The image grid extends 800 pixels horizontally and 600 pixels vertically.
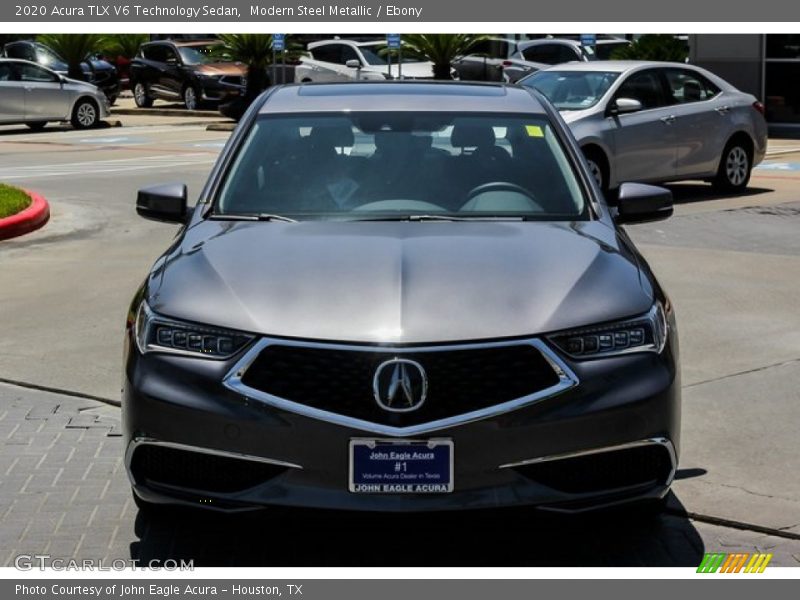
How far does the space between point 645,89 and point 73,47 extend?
22084 mm

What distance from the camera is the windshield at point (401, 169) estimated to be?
6160 mm

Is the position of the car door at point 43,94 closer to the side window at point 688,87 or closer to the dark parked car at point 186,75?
the dark parked car at point 186,75

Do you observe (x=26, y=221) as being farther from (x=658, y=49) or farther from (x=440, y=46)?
(x=440, y=46)

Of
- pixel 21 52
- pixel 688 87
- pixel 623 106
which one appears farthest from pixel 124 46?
pixel 623 106

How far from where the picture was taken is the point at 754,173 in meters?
20.0

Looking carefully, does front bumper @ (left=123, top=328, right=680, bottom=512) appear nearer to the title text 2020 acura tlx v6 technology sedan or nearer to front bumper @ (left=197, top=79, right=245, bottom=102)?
the title text 2020 acura tlx v6 technology sedan

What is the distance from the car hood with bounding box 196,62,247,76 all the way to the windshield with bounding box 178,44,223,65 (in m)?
0.19

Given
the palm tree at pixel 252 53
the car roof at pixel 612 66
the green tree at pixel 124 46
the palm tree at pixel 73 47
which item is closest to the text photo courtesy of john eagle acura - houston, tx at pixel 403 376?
the car roof at pixel 612 66

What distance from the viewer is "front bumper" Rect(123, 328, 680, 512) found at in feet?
15.5

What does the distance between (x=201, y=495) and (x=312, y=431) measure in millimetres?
469

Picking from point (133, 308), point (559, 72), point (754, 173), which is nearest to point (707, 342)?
point (133, 308)

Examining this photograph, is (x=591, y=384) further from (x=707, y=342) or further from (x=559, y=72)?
(x=559, y=72)

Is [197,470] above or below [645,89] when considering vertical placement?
below

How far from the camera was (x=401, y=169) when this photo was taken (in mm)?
6367
